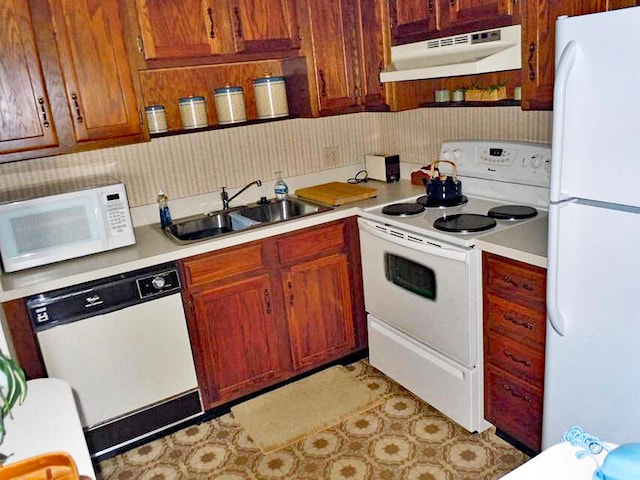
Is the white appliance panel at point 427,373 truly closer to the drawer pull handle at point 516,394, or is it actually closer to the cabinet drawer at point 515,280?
the drawer pull handle at point 516,394

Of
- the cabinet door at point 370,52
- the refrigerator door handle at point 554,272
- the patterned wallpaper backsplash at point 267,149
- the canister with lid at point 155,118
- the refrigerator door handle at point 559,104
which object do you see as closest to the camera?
the refrigerator door handle at point 559,104

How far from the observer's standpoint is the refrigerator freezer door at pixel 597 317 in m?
1.57

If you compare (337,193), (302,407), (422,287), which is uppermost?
(337,193)

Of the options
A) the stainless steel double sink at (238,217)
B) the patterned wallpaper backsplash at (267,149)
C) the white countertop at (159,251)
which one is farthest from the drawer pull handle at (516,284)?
the stainless steel double sink at (238,217)

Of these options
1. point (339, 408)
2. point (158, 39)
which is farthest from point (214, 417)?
point (158, 39)

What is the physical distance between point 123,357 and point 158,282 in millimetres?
365

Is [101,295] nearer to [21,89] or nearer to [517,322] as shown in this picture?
[21,89]

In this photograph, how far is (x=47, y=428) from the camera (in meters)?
1.24

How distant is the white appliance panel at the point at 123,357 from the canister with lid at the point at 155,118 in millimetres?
898

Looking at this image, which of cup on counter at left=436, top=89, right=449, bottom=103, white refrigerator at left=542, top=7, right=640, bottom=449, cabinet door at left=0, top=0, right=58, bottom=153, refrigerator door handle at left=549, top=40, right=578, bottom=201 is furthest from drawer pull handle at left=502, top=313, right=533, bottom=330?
cabinet door at left=0, top=0, right=58, bottom=153

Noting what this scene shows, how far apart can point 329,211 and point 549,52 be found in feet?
4.21

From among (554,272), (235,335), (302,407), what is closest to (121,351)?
(235,335)

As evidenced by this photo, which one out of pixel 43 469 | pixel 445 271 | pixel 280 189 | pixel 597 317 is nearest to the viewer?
pixel 43 469

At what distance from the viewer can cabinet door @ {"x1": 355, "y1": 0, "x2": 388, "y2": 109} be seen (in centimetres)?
288
